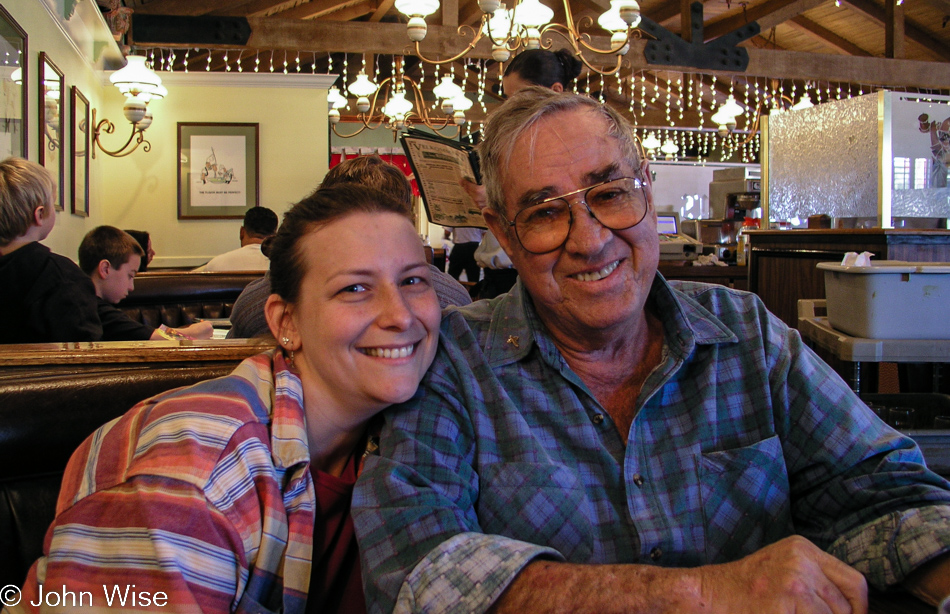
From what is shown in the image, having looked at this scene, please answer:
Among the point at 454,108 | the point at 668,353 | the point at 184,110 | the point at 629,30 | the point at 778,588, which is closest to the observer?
the point at 778,588

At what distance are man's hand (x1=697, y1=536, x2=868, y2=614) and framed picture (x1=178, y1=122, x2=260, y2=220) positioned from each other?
6.75m

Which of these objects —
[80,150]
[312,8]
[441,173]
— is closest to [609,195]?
[441,173]

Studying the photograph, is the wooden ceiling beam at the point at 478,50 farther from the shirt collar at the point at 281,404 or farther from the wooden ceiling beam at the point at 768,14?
the shirt collar at the point at 281,404

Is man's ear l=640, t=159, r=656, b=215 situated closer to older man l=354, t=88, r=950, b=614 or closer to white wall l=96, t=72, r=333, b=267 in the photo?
older man l=354, t=88, r=950, b=614

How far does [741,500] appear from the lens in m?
1.09

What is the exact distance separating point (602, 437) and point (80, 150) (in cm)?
561

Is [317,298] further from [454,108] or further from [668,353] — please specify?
[454,108]

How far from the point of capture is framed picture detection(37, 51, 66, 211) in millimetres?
3955

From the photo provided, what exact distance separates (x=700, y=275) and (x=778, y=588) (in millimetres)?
4442

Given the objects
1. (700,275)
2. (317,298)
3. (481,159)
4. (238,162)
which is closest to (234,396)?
(317,298)

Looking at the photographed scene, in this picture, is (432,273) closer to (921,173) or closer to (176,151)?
(921,173)

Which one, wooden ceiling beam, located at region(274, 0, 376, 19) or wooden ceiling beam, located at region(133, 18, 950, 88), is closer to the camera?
wooden ceiling beam, located at region(133, 18, 950, 88)

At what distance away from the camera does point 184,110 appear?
22.6 ft

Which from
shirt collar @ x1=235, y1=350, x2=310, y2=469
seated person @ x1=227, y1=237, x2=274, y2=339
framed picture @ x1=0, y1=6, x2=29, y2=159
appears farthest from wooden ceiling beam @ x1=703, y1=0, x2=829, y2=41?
shirt collar @ x1=235, y1=350, x2=310, y2=469
